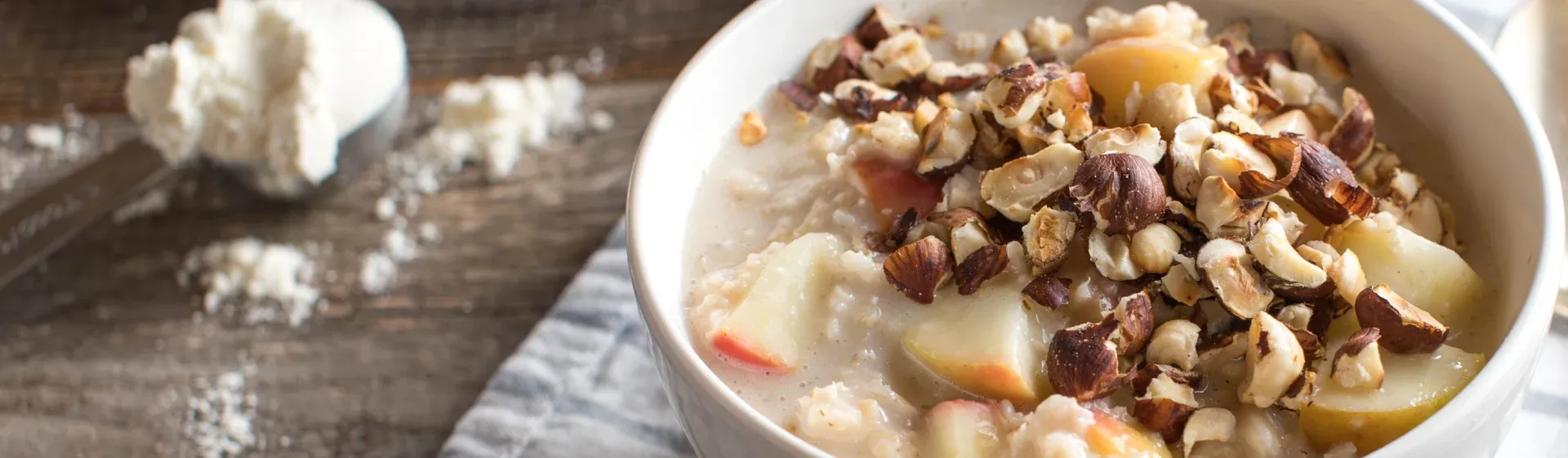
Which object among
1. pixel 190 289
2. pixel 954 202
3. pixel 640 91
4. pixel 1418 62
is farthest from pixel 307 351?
pixel 1418 62

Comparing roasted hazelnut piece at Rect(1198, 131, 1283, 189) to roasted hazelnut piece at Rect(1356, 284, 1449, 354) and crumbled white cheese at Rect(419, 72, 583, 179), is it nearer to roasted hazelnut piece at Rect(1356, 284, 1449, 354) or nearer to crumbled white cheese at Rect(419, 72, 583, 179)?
roasted hazelnut piece at Rect(1356, 284, 1449, 354)

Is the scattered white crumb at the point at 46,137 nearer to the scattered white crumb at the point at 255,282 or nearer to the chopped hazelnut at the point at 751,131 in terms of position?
the scattered white crumb at the point at 255,282

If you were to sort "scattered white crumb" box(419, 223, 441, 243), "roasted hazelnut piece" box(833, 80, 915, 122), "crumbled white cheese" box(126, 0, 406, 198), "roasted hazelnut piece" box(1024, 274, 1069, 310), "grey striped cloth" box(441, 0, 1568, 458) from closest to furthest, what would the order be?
"roasted hazelnut piece" box(1024, 274, 1069, 310), "roasted hazelnut piece" box(833, 80, 915, 122), "grey striped cloth" box(441, 0, 1568, 458), "crumbled white cheese" box(126, 0, 406, 198), "scattered white crumb" box(419, 223, 441, 243)

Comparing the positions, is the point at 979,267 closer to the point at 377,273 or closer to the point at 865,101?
the point at 865,101

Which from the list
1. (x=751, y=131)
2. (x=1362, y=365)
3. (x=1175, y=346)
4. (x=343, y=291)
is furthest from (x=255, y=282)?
(x=1362, y=365)

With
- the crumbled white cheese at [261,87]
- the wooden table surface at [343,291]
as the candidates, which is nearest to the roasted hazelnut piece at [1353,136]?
the wooden table surface at [343,291]

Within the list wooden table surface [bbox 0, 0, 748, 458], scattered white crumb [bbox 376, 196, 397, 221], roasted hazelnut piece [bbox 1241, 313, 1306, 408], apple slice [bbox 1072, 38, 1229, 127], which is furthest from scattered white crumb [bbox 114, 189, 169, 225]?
roasted hazelnut piece [bbox 1241, 313, 1306, 408]

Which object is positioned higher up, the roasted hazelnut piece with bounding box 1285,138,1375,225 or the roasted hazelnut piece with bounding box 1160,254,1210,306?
the roasted hazelnut piece with bounding box 1285,138,1375,225
